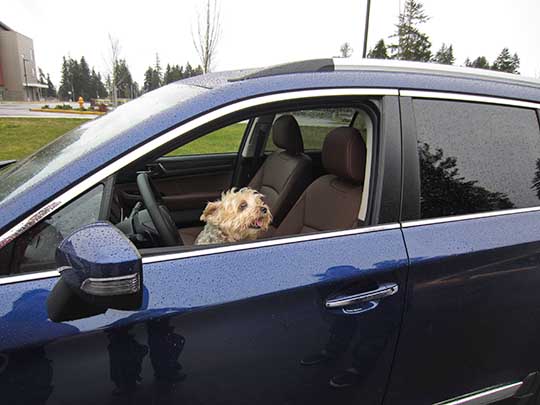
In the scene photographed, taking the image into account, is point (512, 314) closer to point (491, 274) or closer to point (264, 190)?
point (491, 274)

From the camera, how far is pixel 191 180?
3682mm

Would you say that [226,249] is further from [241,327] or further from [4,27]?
[4,27]

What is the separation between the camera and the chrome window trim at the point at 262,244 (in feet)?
3.97

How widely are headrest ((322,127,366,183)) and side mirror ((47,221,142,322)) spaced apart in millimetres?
1236

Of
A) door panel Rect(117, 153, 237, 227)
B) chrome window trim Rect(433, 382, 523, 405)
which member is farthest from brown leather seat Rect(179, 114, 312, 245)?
chrome window trim Rect(433, 382, 523, 405)

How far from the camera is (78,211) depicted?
120 centimetres

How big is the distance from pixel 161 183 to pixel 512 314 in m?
2.81

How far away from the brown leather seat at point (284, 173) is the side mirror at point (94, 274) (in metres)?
1.62

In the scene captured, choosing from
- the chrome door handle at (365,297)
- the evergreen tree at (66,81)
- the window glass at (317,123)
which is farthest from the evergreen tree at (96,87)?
the chrome door handle at (365,297)

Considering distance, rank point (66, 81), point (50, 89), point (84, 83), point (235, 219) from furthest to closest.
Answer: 1. point (50, 89)
2. point (84, 83)
3. point (66, 81)
4. point (235, 219)

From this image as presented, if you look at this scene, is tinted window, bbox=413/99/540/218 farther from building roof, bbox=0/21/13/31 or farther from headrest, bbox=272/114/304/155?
building roof, bbox=0/21/13/31

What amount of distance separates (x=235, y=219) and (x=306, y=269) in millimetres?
915

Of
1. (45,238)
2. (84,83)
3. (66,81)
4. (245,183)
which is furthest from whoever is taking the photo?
(84,83)

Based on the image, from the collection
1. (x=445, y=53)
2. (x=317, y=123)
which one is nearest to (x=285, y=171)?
(x=317, y=123)
